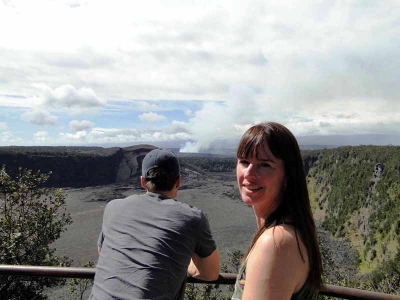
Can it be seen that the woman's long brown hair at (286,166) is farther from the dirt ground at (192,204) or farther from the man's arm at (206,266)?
the dirt ground at (192,204)

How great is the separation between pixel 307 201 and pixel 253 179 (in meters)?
0.28

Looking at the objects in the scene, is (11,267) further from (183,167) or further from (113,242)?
(183,167)

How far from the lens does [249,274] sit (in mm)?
1300

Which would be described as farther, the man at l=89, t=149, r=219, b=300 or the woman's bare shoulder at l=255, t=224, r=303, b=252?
the man at l=89, t=149, r=219, b=300

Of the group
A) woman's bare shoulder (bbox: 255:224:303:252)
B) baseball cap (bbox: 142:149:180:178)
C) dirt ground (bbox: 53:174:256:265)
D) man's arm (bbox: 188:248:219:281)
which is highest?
baseball cap (bbox: 142:149:180:178)

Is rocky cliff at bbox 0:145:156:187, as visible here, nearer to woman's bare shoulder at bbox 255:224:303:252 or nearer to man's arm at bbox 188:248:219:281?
man's arm at bbox 188:248:219:281

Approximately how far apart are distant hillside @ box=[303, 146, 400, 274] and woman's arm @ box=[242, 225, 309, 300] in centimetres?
3097

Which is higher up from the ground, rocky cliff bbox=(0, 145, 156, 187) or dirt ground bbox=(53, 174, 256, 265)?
rocky cliff bbox=(0, 145, 156, 187)

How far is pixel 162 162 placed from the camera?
2.39 metres

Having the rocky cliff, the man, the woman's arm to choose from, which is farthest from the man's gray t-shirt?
the rocky cliff

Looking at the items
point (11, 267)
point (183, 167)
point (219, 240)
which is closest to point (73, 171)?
point (183, 167)

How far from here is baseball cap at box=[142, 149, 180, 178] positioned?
2.40 meters

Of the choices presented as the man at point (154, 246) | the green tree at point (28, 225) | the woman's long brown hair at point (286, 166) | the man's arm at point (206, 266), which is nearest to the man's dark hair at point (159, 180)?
the man at point (154, 246)

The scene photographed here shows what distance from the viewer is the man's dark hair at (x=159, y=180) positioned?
2387mm
